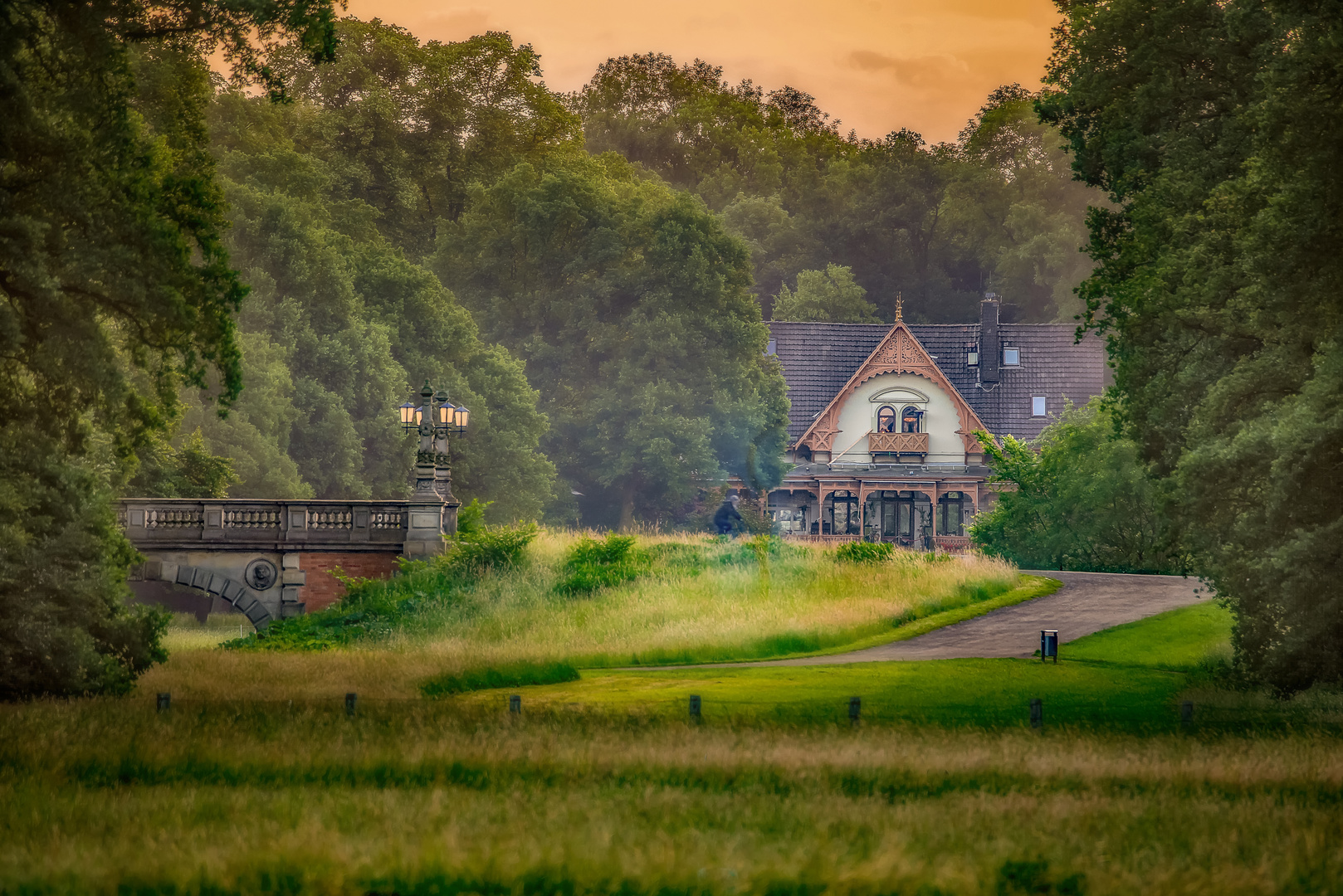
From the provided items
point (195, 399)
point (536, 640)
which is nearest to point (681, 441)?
point (195, 399)

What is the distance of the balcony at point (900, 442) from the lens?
2552 inches

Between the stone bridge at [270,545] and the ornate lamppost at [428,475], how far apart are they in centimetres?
3

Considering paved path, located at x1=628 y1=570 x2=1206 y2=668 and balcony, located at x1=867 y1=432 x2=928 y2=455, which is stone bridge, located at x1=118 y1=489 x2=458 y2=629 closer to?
paved path, located at x1=628 y1=570 x2=1206 y2=668

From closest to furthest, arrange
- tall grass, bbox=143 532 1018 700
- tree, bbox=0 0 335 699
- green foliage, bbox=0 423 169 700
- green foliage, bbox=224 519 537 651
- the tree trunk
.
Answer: tree, bbox=0 0 335 699 < green foliage, bbox=0 423 169 700 < tall grass, bbox=143 532 1018 700 < green foliage, bbox=224 519 537 651 < the tree trunk

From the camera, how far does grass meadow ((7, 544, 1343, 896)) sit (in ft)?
33.3

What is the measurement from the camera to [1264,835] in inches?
461

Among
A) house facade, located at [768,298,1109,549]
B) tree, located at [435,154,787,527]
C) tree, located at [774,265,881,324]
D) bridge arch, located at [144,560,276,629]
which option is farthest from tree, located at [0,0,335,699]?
tree, located at [774,265,881,324]

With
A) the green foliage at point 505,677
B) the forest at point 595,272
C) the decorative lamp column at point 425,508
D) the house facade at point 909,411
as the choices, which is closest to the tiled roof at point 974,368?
the house facade at point 909,411

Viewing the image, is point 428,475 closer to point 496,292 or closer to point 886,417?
point 496,292

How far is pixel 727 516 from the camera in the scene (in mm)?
66688

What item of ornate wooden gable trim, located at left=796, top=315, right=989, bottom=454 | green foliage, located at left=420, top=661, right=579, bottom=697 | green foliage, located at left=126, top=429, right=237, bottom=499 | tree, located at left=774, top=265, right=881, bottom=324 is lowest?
green foliage, located at left=420, top=661, right=579, bottom=697

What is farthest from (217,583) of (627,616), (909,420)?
(909,420)

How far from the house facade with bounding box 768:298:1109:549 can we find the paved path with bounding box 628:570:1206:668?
894 inches

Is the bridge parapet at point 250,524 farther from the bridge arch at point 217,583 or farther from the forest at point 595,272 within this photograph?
the forest at point 595,272
